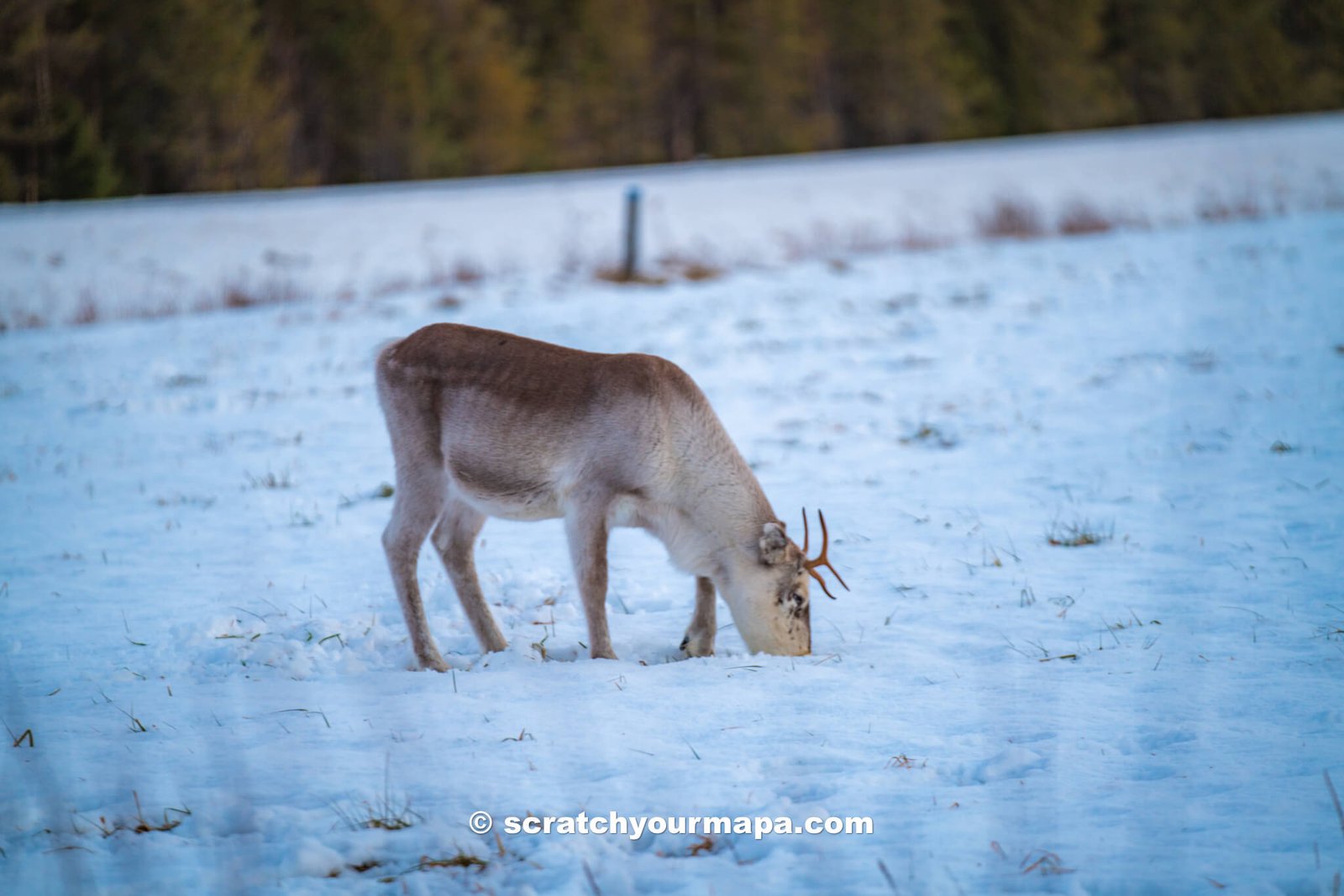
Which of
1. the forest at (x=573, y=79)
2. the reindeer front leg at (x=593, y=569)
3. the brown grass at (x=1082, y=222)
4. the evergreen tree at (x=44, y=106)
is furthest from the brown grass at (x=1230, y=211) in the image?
the evergreen tree at (x=44, y=106)

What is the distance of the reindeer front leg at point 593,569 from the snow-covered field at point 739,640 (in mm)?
180

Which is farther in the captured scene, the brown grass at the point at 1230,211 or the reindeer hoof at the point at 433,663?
the brown grass at the point at 1230,211

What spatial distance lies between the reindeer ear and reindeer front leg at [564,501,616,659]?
0.73 meters

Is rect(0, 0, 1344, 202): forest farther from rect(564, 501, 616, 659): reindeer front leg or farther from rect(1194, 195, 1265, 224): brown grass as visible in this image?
rect(564, 501, 616, 659): reindeer front leg

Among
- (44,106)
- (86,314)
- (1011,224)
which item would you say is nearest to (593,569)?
(86,314)

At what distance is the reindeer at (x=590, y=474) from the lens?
4.96m

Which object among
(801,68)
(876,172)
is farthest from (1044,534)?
(801,68)

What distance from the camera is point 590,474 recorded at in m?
5.02

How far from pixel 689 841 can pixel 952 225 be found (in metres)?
19.9

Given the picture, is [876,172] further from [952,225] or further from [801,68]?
[801,68]

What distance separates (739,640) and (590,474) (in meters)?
1.26

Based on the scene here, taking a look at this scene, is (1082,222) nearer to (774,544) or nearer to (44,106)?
(774,544)

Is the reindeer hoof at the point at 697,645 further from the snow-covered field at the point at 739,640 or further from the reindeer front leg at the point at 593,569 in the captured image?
the reindeer front leg at the point at 593,569

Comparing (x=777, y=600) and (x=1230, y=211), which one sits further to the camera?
(x=1230, y=211)
